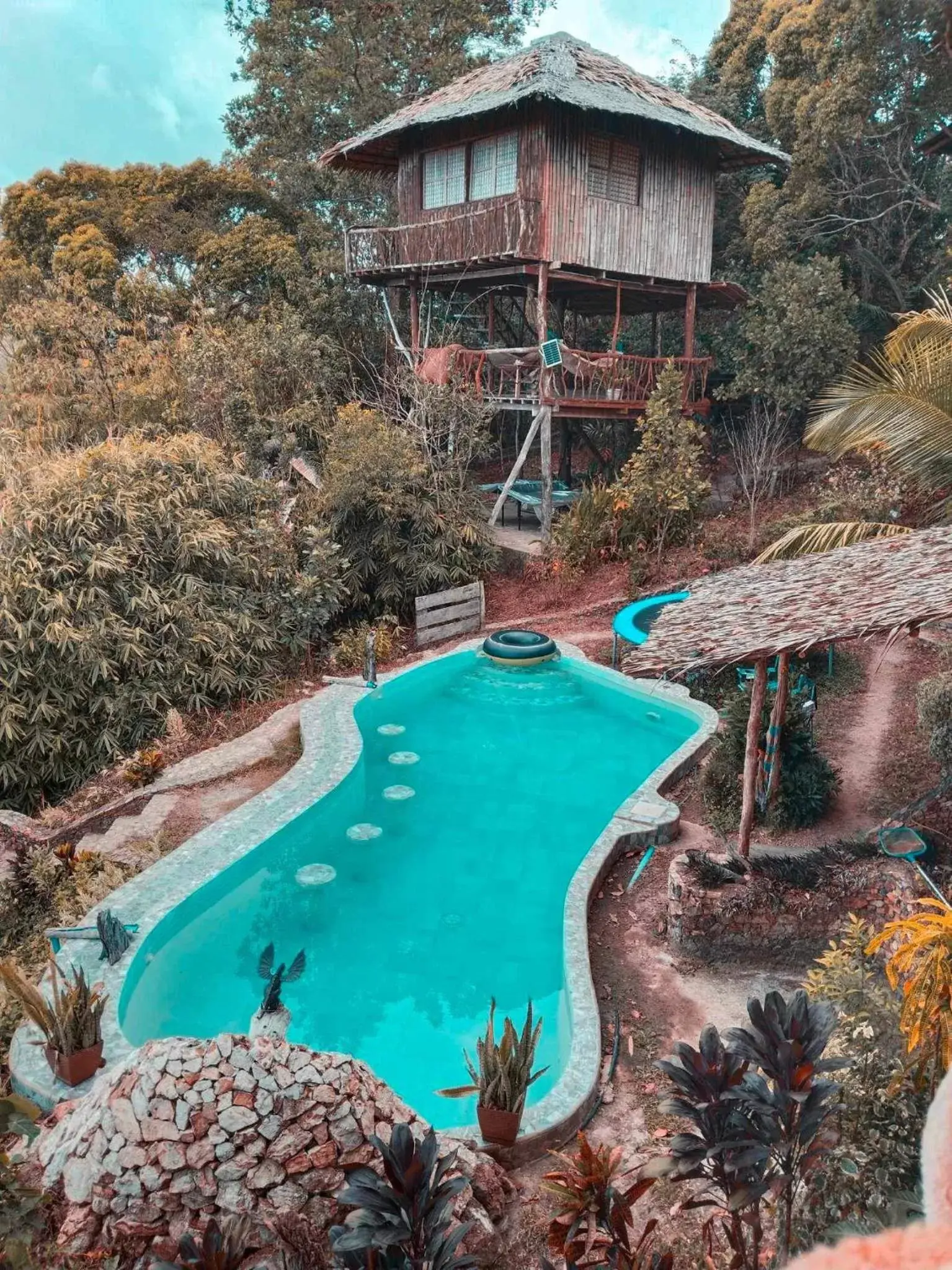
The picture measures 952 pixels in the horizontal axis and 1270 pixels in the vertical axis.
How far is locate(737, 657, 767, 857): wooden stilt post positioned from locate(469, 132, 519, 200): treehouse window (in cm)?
1242

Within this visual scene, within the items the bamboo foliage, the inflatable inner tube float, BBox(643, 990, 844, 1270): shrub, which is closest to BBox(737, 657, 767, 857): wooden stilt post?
the bamboo foliage

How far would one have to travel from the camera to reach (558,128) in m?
15.2

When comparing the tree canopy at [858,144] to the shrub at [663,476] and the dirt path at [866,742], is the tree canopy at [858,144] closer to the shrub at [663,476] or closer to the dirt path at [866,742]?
the shrub at [663,476]

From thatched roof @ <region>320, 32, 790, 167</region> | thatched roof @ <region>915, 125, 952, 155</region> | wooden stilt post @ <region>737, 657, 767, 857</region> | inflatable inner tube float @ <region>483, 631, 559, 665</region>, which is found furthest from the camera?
thatched roof @ <region>320, 32, 790, 167</region>

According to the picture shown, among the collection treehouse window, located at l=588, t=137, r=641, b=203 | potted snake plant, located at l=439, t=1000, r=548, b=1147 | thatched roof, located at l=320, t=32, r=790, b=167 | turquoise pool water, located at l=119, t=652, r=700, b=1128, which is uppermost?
thatched roof, located at l=320, t=32, r=790, b=167

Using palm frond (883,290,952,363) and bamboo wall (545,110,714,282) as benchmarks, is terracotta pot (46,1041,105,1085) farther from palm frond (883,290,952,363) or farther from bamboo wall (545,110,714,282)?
bamboo wall (545,110,714,282)

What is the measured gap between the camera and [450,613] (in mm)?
14133

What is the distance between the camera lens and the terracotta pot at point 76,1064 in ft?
17.3

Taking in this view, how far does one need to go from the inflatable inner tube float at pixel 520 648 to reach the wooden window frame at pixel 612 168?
8.66 m

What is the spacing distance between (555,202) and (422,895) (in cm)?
1274

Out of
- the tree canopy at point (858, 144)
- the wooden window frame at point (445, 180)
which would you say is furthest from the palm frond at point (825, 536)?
the wooden window frame at point (445, 180)

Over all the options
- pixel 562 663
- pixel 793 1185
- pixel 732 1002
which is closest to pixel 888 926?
pixel 793 1185

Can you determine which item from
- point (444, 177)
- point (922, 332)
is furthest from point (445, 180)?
point (922, 332)

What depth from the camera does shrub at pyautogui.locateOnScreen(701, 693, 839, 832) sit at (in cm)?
785
